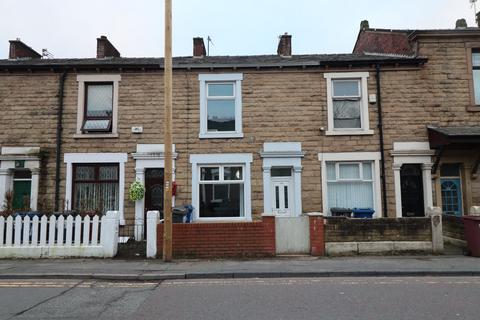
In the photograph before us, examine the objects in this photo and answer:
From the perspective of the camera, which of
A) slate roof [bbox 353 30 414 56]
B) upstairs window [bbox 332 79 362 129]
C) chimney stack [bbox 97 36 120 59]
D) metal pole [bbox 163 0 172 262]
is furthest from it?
chimney stack [bbox 97 36 120 59]

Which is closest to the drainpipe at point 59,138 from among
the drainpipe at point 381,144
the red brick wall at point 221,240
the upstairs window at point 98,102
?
the upstairs window at point 98,102

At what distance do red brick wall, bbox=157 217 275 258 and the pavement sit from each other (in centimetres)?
54

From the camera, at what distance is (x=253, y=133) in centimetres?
1527

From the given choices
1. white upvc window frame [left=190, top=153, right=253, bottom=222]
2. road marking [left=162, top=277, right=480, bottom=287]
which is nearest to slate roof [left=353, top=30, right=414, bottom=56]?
white upvc window frame [left=190, top=153, right=253, bottom=222]

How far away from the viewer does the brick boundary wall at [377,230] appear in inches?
467

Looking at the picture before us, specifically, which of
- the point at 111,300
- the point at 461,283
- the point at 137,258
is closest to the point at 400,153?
the point at 461,283

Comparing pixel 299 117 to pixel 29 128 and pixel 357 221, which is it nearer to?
pixel 357 221

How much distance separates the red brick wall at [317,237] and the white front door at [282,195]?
3.30 metres

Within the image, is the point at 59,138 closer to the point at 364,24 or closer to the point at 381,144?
the point at 381,144

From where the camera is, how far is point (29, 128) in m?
15.3

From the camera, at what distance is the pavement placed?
30.0 ft

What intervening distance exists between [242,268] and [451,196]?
9686 millimetres

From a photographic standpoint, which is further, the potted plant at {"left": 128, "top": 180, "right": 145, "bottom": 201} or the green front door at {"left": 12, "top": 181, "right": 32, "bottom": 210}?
the green front door at {"left": 12, "top": 181, "right": 32, "bottom": 210}

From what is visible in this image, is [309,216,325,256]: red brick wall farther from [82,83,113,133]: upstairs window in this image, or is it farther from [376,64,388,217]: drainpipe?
[82,83,113,133]: upstairs window
